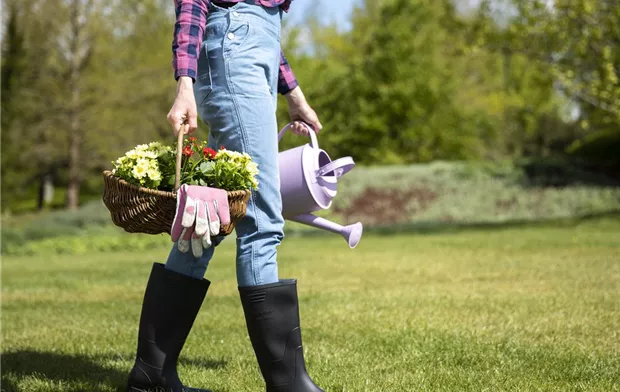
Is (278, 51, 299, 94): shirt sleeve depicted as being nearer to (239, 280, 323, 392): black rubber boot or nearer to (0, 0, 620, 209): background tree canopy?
(239, 280, 323, 392): black rubber boot

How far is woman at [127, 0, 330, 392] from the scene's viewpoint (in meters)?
2.58

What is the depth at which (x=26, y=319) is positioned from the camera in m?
4.86

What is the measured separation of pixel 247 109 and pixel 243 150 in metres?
0.14

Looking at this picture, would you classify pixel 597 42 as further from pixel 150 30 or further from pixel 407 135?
pixel 150 30

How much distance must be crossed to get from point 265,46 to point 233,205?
2.14 feet

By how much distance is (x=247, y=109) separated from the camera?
2.62 meters

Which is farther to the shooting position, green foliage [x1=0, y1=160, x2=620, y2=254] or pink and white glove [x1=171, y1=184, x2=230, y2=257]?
green foliage [x1=0, y1=160, x2=620, y2=254]

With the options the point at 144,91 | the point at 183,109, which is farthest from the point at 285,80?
the point at 144,91

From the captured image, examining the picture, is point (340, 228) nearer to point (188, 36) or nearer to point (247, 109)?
point (247, 109)

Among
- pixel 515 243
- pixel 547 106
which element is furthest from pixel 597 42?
pixel 547 106

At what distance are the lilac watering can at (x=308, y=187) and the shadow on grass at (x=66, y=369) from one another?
0.88 meters

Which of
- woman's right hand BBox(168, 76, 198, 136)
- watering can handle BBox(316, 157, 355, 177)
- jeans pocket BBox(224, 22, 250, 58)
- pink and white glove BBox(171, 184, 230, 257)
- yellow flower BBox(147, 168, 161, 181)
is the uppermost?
jeans pocket BBox(224, 22, 250, 58)

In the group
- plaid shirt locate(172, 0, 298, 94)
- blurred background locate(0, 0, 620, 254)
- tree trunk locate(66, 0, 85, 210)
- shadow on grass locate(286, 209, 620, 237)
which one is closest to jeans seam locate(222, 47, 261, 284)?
plaid shirt locate(172, 0, 298, 94)

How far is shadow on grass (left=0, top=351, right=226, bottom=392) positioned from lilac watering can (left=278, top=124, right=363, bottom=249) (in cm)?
88
